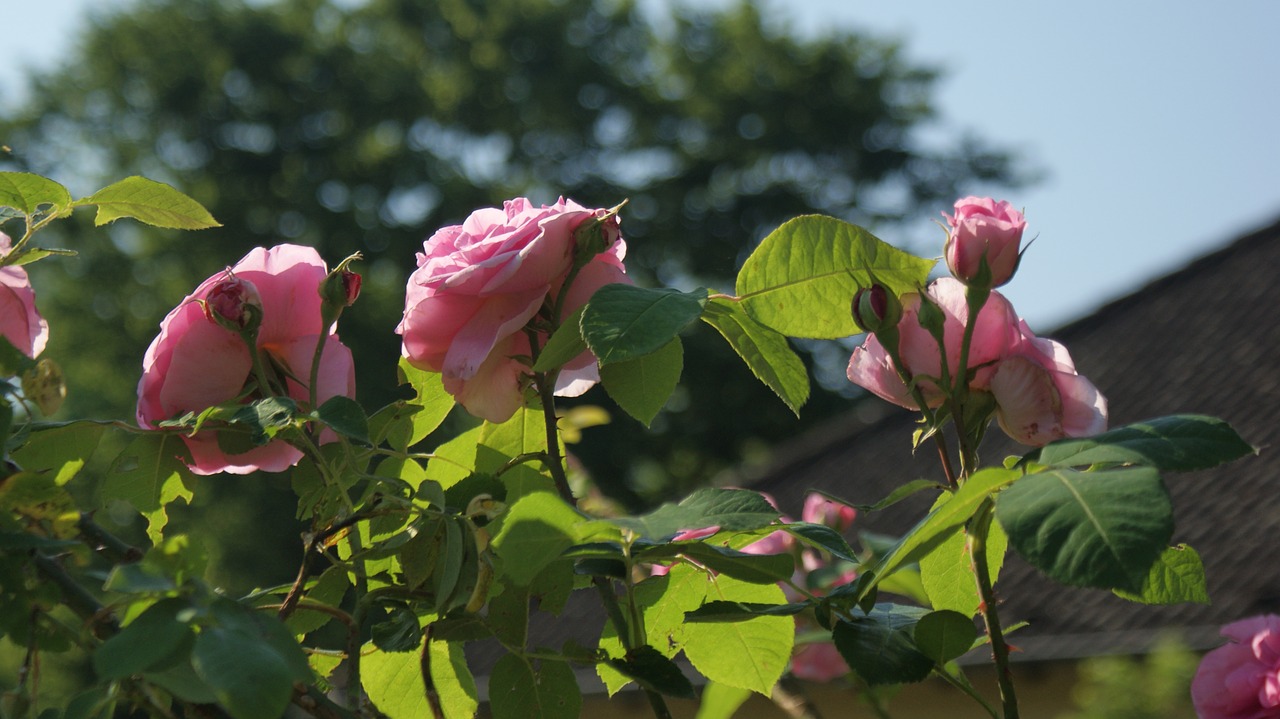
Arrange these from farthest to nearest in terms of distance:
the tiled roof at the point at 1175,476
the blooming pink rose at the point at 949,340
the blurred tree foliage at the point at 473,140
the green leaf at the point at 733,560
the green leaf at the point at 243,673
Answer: the blurred tree foliage at the point at 473,140 → the tiled roof at the point at 1175,476 → the blooming pink rose at the point at 949,340 → the green leaf at the point at 733,560 → the green leaf at the point at 243,673

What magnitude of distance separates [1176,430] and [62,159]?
57.5 ft

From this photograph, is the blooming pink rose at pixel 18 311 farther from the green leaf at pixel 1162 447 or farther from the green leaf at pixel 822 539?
the green leaf at pixel 1162 447

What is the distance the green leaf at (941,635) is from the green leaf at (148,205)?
0.43m

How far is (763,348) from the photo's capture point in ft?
2.18

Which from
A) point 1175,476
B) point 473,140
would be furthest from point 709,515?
point 473,140

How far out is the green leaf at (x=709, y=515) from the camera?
49 centimetres

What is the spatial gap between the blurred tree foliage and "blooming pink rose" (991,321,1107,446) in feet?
48.1

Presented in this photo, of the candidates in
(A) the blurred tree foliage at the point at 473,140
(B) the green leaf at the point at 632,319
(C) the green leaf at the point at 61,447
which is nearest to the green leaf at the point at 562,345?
(B) the green leaf at the point at 632,319

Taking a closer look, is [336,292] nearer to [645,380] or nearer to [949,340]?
[645,380]

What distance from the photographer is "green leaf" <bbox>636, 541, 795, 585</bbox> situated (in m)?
0.55

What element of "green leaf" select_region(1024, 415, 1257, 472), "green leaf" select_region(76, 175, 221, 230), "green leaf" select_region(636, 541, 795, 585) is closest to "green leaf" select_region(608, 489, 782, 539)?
"green leaf" select_region(636, 541, 795, 585)

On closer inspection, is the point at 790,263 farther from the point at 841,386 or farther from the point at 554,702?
the point at 841,386

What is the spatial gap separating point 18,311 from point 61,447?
0.07 metres

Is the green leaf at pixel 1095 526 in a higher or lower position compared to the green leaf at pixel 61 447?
higher
